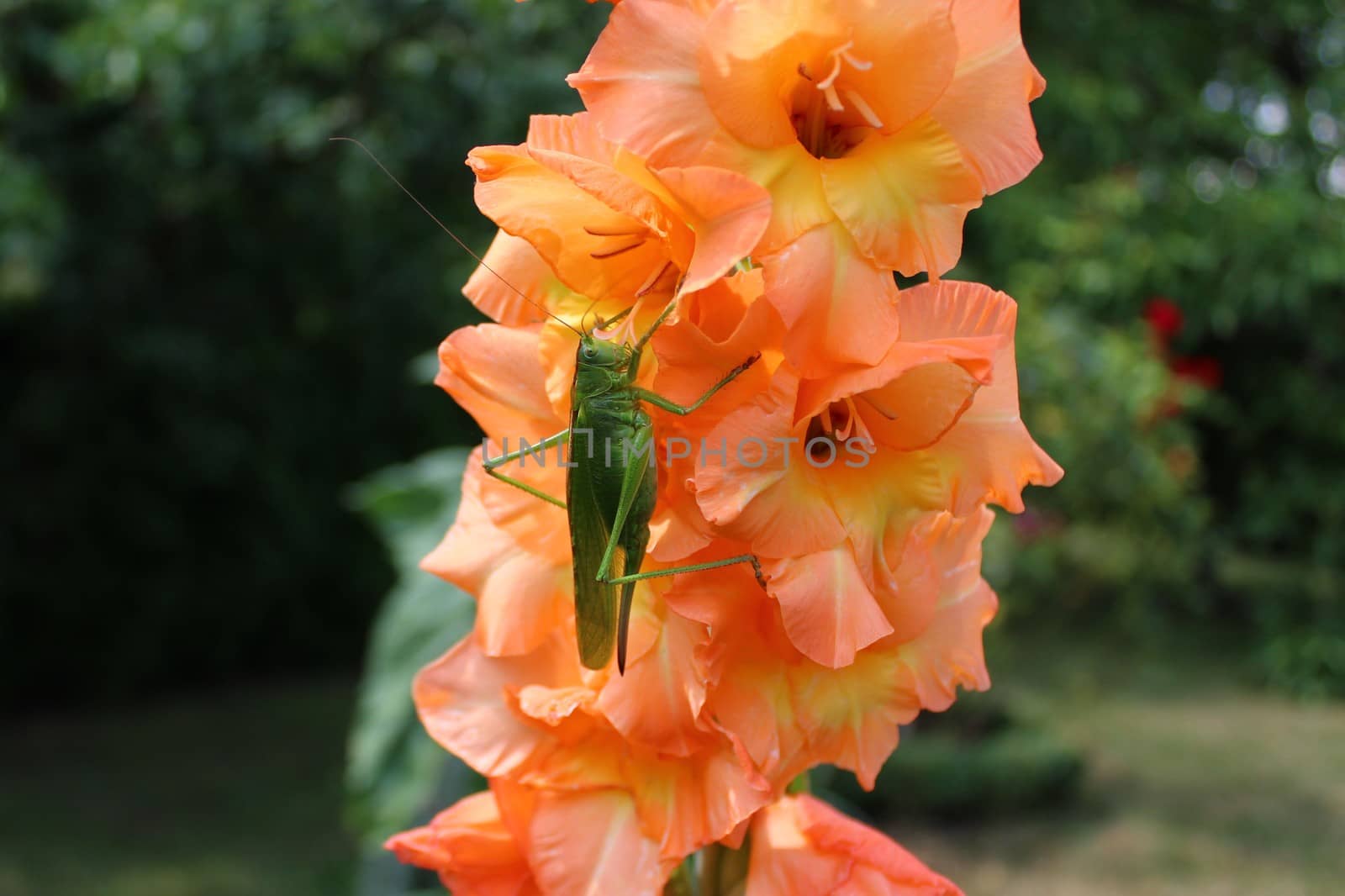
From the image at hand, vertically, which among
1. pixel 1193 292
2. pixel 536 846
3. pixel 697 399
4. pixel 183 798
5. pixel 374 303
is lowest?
pixel 183 798

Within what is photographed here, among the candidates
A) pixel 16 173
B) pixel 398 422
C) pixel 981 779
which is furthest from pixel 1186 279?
pixel 16 173

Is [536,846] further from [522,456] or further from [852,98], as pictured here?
[852,98]

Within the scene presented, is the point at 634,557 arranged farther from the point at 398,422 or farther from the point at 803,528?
the point at 398,422

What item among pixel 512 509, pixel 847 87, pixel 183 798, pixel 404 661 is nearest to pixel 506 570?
pixel 512 509

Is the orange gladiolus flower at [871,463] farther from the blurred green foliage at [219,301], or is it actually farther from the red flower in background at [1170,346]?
the red flower in background at [1170,346]

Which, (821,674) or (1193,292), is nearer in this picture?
(821,674)

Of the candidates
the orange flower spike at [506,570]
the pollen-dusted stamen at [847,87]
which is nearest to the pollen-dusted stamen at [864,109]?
the pollen-dusted stamen at [847,87]

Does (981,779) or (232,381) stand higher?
(232,381)
